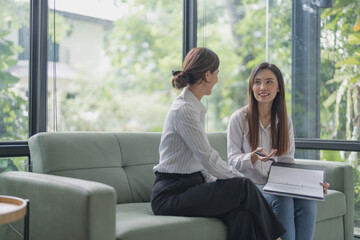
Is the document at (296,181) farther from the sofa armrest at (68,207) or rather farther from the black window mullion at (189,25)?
the black window mullion at (189,25)

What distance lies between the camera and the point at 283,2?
11.5 ft

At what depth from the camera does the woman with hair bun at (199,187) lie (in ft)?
6.13

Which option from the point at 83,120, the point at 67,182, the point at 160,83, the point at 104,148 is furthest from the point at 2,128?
the point at 160,83

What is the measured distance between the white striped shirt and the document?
0.22m

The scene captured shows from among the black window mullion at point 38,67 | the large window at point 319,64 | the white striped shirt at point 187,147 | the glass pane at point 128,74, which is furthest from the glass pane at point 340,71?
the glass pane at point 128,74

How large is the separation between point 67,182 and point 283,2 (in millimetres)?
2517

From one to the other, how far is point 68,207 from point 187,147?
0.60 m

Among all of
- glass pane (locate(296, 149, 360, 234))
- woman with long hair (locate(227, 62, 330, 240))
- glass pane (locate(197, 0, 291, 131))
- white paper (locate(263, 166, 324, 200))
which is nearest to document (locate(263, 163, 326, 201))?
white paper (locate(263, 166, 324, 200))

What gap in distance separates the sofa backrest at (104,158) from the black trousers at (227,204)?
44 cm

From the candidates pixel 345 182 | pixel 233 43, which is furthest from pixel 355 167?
pixel 233 43

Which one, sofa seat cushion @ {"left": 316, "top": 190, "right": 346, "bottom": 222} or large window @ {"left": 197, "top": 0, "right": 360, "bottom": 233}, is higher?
large window @ {"left": 197, "top": 0, "right": 360, "bottom": 233}

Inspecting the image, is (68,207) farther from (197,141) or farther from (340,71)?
(340,71)

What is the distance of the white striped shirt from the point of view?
6.30ft

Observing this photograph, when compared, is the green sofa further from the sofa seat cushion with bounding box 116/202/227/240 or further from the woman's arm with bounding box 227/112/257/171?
the woman's arm with bounding box 227/112/257/171
